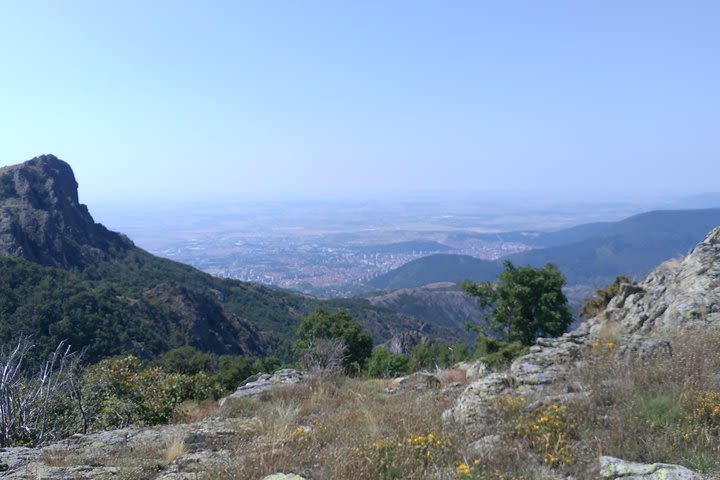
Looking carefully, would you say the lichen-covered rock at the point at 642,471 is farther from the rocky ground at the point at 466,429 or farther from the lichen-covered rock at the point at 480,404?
the lichen-covered rock at the point at 480,404

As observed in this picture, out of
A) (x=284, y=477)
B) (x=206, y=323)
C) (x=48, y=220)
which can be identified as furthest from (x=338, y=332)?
(x=48, y=220)

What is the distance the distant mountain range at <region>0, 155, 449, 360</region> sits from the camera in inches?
1885

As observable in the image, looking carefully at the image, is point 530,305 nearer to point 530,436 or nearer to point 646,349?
point 646,349

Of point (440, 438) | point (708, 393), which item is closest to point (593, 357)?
point (708, 393)

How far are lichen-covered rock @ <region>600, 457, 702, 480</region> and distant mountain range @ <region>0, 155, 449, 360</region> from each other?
34.7 meters

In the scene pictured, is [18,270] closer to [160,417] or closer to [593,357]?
[160,417]

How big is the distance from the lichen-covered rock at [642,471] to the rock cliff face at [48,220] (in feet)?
265

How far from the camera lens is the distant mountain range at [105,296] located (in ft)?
157

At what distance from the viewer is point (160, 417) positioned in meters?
8.66

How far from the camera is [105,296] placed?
55.8m

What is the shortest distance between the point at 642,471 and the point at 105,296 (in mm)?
61988

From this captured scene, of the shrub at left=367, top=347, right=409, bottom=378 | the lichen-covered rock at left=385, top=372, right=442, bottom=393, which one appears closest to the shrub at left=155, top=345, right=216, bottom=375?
the shrub at left=367, top=347, right=409, bottom=378

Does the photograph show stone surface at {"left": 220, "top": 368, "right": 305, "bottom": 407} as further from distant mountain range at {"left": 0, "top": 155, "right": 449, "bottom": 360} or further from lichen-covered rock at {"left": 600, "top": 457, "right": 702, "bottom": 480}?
distant mountain range at {"left": 0, "top": 155, "right": 449, "bottom": 360}

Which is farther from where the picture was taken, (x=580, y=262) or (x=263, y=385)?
(x=580, y=262)
